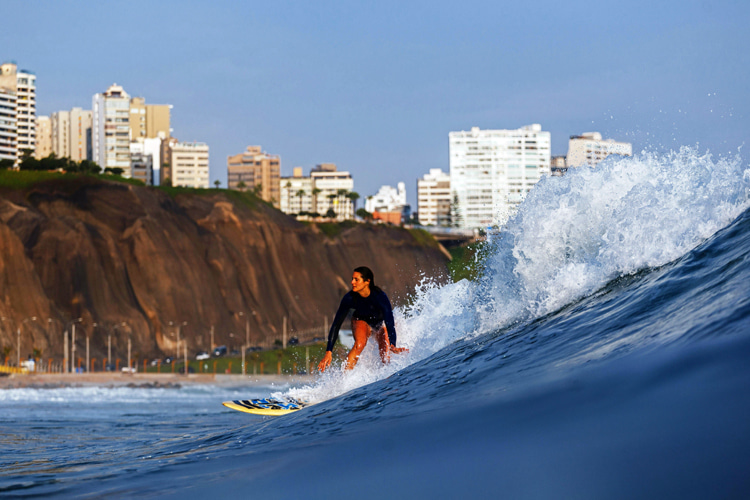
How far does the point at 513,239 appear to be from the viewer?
9.49 metres

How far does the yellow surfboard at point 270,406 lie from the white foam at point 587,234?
0.24 m

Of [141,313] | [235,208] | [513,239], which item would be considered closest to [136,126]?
[235,208]

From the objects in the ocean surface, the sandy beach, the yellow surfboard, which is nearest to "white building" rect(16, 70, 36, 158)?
the sandy beach

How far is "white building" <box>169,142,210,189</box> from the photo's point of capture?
613 feet

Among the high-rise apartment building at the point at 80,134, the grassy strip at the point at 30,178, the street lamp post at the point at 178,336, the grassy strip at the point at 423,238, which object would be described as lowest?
the street lamp post at the point at 178,336

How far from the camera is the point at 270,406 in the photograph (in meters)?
10.5

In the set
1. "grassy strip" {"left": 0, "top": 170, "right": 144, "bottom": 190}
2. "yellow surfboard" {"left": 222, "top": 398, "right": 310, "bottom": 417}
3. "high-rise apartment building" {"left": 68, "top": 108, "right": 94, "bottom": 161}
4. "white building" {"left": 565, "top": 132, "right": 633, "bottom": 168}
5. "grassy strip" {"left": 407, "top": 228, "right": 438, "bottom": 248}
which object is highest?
"high-rise apartment building" {"left": 68, "top": 108, "right": 94, "bottom": 161}

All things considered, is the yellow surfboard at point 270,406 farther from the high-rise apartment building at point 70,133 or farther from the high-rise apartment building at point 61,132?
the high-rise apartment building at point 61,132

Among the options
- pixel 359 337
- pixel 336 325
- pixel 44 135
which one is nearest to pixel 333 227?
pixel 336 325

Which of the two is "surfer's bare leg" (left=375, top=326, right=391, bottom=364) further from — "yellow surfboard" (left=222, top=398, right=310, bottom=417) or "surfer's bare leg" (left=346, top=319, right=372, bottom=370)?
"yellow surfboard" (left=222, top=398, right=310, bottom=417)

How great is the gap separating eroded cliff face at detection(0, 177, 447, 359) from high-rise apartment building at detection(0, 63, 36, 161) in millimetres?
80890

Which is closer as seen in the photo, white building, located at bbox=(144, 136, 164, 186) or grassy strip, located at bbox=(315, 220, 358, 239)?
grassy strip, located at bbox=(315, 220, 358, 239)

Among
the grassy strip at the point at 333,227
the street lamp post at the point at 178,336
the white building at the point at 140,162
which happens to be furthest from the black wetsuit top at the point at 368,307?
the white building at the point at 140,162

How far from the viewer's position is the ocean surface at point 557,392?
3.58 meters
